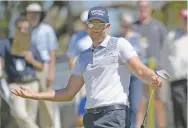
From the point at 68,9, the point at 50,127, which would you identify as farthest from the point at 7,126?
the point at 68,9

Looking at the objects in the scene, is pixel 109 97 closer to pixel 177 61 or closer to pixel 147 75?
pixel 147 75

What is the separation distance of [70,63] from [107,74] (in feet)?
14.6

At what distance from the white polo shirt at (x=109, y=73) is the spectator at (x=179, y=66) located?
406cm

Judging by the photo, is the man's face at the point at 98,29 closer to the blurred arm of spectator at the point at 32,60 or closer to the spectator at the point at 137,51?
the spectator at the point at 137,51

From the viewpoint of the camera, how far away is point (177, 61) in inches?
412

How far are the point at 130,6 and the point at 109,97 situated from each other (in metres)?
5.91

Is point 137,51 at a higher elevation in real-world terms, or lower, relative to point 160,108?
higher

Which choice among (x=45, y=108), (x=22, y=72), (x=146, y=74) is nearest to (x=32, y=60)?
(x=22, y=72)

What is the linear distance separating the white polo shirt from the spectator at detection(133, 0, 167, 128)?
4.28m

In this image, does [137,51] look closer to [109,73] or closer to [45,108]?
[45,108]

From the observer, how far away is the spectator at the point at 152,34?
10789mm

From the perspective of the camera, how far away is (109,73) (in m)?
6.39

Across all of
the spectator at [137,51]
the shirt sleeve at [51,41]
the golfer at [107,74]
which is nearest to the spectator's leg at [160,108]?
the spectator at [137,51]

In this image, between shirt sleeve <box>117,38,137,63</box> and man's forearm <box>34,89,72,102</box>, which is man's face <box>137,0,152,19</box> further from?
shirt sleeve <box>117,38,137,63</box>
